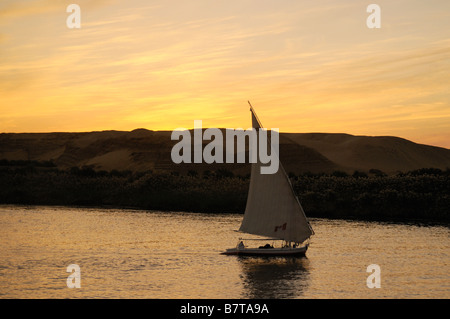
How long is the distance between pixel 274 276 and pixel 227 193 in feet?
146

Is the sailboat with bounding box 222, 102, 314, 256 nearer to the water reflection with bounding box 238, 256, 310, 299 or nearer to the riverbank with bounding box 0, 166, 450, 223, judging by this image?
the water reflection with bounding box 238, 256, 310, 299

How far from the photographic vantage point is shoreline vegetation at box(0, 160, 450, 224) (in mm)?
74938

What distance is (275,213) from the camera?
4706 cm

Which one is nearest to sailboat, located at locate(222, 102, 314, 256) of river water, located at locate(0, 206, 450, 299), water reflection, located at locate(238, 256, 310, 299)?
water reflection, located at locate(238, 256, 310, 299)

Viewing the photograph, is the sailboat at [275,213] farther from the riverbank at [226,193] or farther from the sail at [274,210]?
the riverbank at [226,193]

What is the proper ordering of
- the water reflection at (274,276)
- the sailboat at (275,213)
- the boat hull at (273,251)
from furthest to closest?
the boat hull at (273,251)
the sailboat at (275,213)
the water reflection at (274,276)

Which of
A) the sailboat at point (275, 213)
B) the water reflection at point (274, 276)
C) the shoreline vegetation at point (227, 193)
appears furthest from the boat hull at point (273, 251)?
the shoreline vegetation at point (227, 193)

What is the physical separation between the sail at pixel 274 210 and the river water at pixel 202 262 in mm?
2121

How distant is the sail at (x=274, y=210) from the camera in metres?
46.8

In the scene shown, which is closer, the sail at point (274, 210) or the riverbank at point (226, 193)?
the sail at point (274, 210)

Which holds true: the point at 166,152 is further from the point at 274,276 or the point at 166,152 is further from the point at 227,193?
the point at 274,276

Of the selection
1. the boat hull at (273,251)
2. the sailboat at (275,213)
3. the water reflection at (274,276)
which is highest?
the sailboat at (275,213)

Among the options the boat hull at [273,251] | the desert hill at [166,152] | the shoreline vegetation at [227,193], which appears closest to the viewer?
the boat hull at [273,251]
